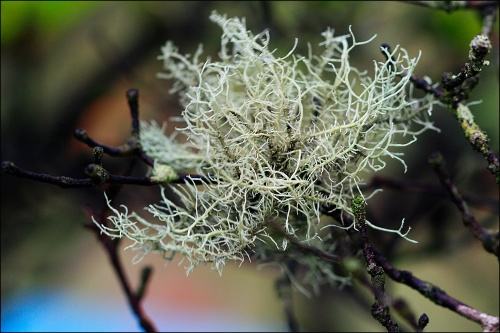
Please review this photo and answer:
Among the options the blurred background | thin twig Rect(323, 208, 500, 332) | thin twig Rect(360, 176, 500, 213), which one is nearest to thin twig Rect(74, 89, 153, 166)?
thin twig Rect(323, 208, 500, 332)

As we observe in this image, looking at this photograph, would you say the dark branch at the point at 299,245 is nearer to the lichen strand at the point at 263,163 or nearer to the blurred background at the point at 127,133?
the lichen strand at the point at 263,163

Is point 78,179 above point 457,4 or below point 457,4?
below

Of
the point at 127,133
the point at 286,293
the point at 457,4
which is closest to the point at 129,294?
the point at 286,293

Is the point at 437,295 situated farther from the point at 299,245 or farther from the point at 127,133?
the point at 127,133

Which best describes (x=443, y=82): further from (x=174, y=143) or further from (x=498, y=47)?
(x=498, y=47)

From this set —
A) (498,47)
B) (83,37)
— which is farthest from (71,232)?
(498,47)
